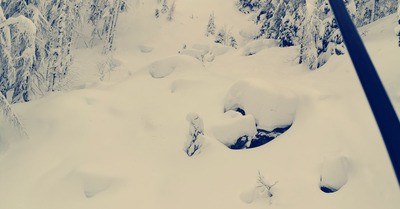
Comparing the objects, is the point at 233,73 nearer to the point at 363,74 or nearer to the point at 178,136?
the point at 178,136

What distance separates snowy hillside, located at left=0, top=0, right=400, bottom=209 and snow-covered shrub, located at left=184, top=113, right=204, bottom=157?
17mm

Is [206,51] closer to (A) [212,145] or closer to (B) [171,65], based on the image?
(B) [171,65]

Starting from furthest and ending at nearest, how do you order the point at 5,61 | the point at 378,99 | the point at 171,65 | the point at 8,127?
the point at 171,65 < the point at 5,61 < the point at 8,127 < the point at 378,99

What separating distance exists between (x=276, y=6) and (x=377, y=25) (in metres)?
3.27

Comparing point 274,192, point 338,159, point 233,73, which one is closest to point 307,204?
point 274,192

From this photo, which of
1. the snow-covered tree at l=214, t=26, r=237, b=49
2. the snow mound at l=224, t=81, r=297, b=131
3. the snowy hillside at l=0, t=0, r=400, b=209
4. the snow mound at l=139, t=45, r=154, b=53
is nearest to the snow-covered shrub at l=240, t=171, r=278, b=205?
the snowy hillside at l=0, t=0, r=400, b=209

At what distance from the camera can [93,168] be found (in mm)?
4641

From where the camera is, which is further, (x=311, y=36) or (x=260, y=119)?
(x=311, y=36)

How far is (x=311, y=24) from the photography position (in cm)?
773

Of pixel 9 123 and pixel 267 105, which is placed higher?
pixel 267 105

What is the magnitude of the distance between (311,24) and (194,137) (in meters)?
4.75

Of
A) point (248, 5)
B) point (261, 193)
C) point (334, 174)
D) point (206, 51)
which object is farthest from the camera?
point (248, 5)

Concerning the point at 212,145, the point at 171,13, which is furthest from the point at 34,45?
the point at 171,13

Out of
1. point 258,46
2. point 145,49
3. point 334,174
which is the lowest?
point 334,174
